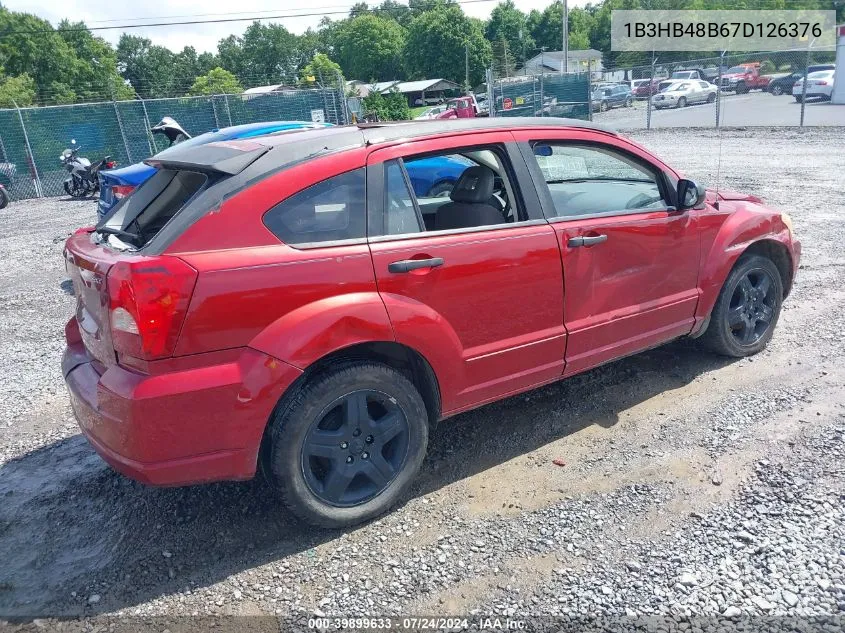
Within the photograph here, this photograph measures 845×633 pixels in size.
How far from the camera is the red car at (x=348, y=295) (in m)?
2.65

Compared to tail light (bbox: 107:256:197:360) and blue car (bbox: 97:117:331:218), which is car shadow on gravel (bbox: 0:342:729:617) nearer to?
tail light (bbox: 107:256:197:360)

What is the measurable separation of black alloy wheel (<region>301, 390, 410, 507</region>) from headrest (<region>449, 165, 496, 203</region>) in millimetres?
1257

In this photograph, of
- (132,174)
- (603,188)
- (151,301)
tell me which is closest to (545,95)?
(132,174)

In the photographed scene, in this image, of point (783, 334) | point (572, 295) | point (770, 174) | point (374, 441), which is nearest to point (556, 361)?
point (572, 295)

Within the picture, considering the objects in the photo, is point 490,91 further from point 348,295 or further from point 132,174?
point 348,295

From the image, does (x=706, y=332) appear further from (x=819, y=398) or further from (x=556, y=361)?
(x=556, y=361)

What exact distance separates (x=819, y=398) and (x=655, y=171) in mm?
1726

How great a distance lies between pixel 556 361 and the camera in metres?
3.67

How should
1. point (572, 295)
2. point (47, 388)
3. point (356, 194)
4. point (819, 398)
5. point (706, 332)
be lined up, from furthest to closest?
point (47, 388), point (706, 332), point (819, 398), point (572, 295), point (356, 194)

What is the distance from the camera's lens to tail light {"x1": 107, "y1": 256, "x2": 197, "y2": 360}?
2.53 meters

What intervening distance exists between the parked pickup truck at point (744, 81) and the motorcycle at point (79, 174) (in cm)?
3432

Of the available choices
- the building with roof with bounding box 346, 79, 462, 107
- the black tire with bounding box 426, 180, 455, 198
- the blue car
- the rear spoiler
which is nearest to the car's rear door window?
the black tire with bounding box 426, 180, 455, 198

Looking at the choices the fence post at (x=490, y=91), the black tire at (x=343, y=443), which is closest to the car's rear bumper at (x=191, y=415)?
the black tire at (x=343, y=443)

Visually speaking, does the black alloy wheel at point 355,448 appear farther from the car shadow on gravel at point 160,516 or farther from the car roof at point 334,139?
the car roof at point 334,139
